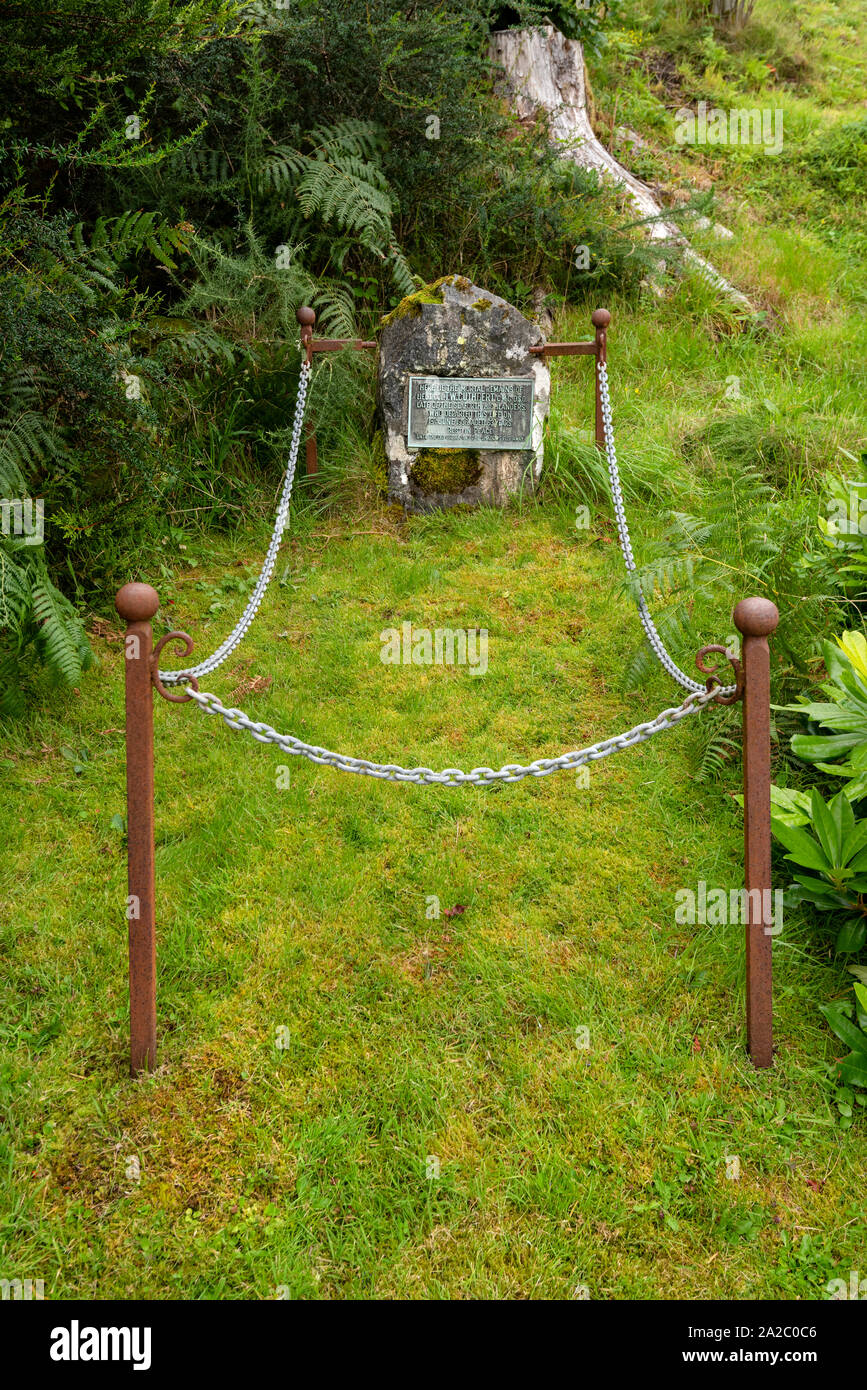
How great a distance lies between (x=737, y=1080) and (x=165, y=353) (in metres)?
4.48

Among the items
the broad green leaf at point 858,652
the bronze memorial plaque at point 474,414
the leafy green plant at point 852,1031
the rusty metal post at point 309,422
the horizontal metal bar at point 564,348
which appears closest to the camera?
the leafy green plant at point 852,1031

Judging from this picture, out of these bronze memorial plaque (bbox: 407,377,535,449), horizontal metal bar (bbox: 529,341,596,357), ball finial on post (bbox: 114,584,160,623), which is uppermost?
horizontal metal bar (bbox: 529,341,596,357)

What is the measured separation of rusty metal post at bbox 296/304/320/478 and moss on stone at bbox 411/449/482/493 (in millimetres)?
593

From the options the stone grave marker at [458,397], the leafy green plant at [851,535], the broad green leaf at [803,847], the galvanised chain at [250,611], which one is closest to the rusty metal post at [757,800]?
the broad green leaf at [803,847]

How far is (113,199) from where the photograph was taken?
19.8 ft

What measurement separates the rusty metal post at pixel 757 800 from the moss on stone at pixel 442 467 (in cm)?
347

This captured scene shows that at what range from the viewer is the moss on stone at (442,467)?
6.09m

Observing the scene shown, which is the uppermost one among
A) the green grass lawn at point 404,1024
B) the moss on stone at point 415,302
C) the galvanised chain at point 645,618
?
the moss on stone at point 415,302

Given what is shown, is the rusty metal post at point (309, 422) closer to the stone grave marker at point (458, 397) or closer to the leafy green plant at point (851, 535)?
the stone grave marker at point (458, 397)

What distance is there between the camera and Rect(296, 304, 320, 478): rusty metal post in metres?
5.64

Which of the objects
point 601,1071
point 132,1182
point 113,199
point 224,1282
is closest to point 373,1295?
point 224,1282

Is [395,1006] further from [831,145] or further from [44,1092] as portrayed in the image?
[831,145]

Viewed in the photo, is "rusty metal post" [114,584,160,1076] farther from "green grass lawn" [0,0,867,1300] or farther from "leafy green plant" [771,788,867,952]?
"leafy green plant" [771,788,867,952]

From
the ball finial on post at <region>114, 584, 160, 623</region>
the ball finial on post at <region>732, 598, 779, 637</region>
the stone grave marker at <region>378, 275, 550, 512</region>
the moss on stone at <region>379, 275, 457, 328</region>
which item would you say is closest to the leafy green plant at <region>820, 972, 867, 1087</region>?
the ball finial on post at <region>732, 598, 779, 637</region>
